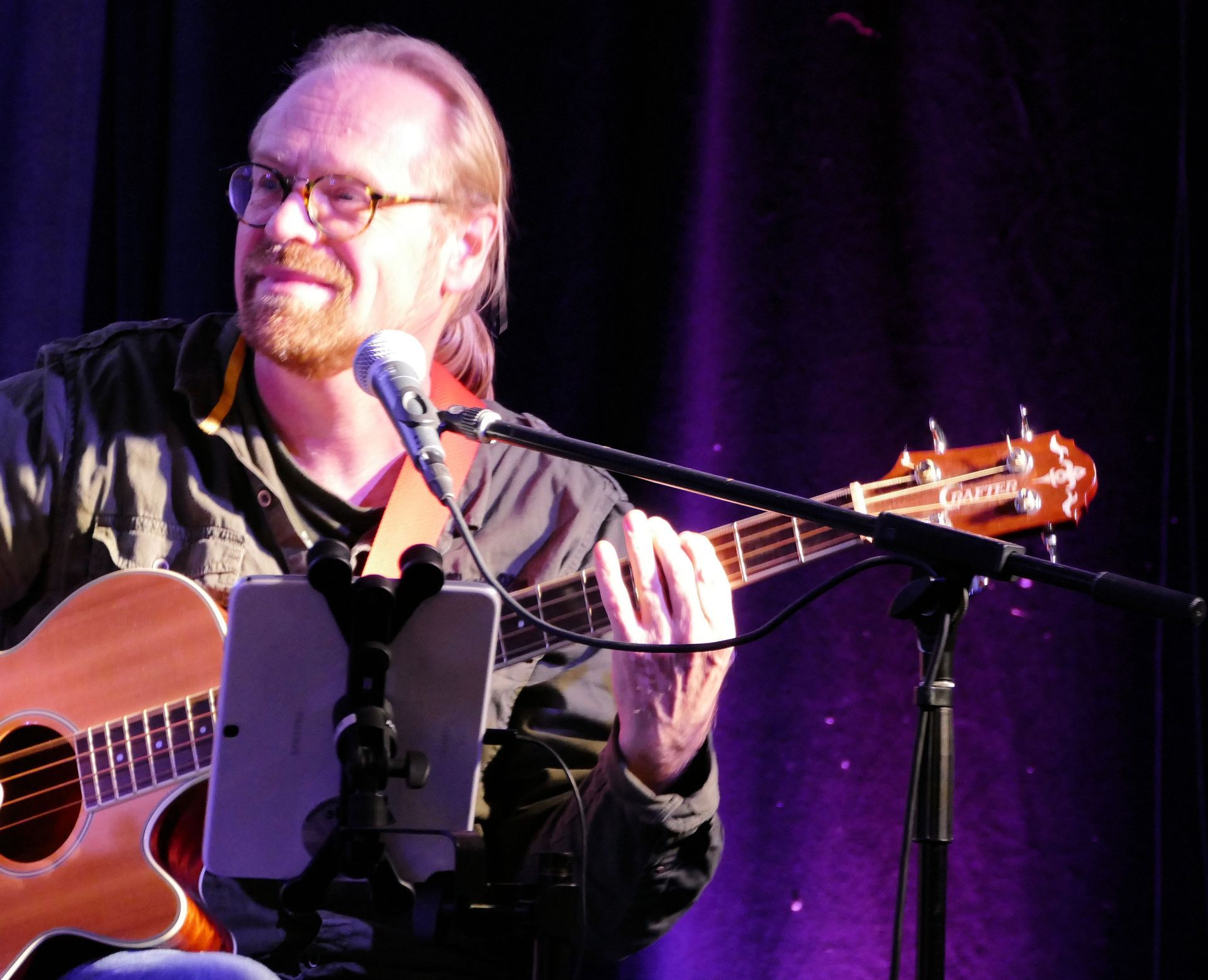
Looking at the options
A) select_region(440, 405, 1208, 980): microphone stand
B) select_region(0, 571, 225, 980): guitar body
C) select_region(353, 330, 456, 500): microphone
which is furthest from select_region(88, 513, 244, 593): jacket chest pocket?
select_region(440, 405, 1208, 980): microphone stand

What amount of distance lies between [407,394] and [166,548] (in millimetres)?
814

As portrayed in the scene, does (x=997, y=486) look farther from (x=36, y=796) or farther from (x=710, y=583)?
(x=36, y=796)

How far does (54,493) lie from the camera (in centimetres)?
179

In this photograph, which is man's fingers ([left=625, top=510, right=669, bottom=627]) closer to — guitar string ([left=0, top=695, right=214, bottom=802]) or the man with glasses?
the man with glasses

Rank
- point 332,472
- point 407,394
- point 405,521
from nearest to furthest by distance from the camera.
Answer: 1. point 407,394
2. point 405,521
3. point 332,472

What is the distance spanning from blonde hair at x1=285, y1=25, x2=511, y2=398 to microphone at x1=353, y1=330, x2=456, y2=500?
0.83 meters

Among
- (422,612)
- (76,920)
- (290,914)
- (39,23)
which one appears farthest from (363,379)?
(39,23)

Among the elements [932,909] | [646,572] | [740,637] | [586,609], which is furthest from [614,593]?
[932,909]

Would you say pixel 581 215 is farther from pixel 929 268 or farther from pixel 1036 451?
pixel 1036 451

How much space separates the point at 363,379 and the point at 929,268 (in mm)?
1194

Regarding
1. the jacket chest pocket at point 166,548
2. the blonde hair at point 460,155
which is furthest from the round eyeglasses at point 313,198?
the jacket chest pocket at point 166,548

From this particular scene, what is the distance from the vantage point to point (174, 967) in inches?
53.9

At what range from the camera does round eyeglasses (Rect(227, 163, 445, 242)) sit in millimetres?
1839

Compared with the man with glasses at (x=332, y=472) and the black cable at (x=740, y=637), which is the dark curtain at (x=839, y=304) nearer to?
the man with glasses at (x=332, y=472)
